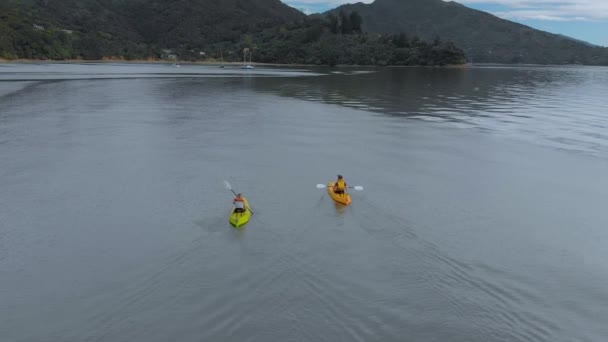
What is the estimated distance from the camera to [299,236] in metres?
21.9

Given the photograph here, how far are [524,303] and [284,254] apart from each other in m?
8.79

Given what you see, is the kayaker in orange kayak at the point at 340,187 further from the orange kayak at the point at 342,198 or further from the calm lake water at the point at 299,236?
the calm lake water at the point at 299,236

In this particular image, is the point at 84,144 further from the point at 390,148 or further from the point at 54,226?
the point at 390,148

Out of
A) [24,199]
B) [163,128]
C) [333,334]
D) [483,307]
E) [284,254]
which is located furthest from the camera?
[163,128]

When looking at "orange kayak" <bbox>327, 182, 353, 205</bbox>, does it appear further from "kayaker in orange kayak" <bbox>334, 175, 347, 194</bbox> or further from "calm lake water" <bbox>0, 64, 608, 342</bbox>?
"calm lake water" <bbox>0, 64, 608, 342</bbox>

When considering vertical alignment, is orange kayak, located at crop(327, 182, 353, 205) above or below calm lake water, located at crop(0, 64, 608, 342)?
above

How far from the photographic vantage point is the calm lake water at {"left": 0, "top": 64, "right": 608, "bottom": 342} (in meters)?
15.4

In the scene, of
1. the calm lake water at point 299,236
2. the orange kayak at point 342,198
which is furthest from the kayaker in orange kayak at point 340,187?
the calm lake water at point 299,236

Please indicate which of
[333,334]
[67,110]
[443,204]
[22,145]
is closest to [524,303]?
[333,334]

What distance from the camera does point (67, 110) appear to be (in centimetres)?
6028

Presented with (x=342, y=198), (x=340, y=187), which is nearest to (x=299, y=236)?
(x=342, y=198)

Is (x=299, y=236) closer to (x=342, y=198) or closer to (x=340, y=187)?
(x=342, y=198)

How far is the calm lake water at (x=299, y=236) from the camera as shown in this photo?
1536 cm

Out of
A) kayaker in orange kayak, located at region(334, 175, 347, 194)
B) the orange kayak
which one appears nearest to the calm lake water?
the orange kayak
